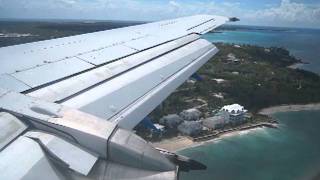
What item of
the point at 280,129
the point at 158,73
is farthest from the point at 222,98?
the point at 158,73

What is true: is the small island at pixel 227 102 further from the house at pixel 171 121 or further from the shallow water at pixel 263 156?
the shallow water at pixel 263 156

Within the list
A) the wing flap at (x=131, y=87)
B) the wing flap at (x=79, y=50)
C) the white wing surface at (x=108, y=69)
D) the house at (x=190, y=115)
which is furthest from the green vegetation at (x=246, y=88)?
the wing flap at (x=131, y=87)

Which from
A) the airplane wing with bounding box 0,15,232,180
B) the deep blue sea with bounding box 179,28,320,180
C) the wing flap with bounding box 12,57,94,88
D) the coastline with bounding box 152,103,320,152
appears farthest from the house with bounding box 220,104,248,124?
the wing flap with bounding box 12,57,94,88

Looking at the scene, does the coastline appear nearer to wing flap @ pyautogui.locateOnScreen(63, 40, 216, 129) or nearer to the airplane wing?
the airplane wing

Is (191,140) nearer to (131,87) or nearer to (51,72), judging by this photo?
(131,87)

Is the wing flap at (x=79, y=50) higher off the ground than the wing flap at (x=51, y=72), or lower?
higher

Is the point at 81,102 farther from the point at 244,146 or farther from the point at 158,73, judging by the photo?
the point at 244,146

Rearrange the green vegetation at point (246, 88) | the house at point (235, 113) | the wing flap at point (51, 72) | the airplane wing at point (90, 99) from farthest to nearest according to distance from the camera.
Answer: the green vegetation at point (246, 88)
the house at point (235, 113)
the wing flap at point (51, 72)
the airplane wing at point (90, 99)
